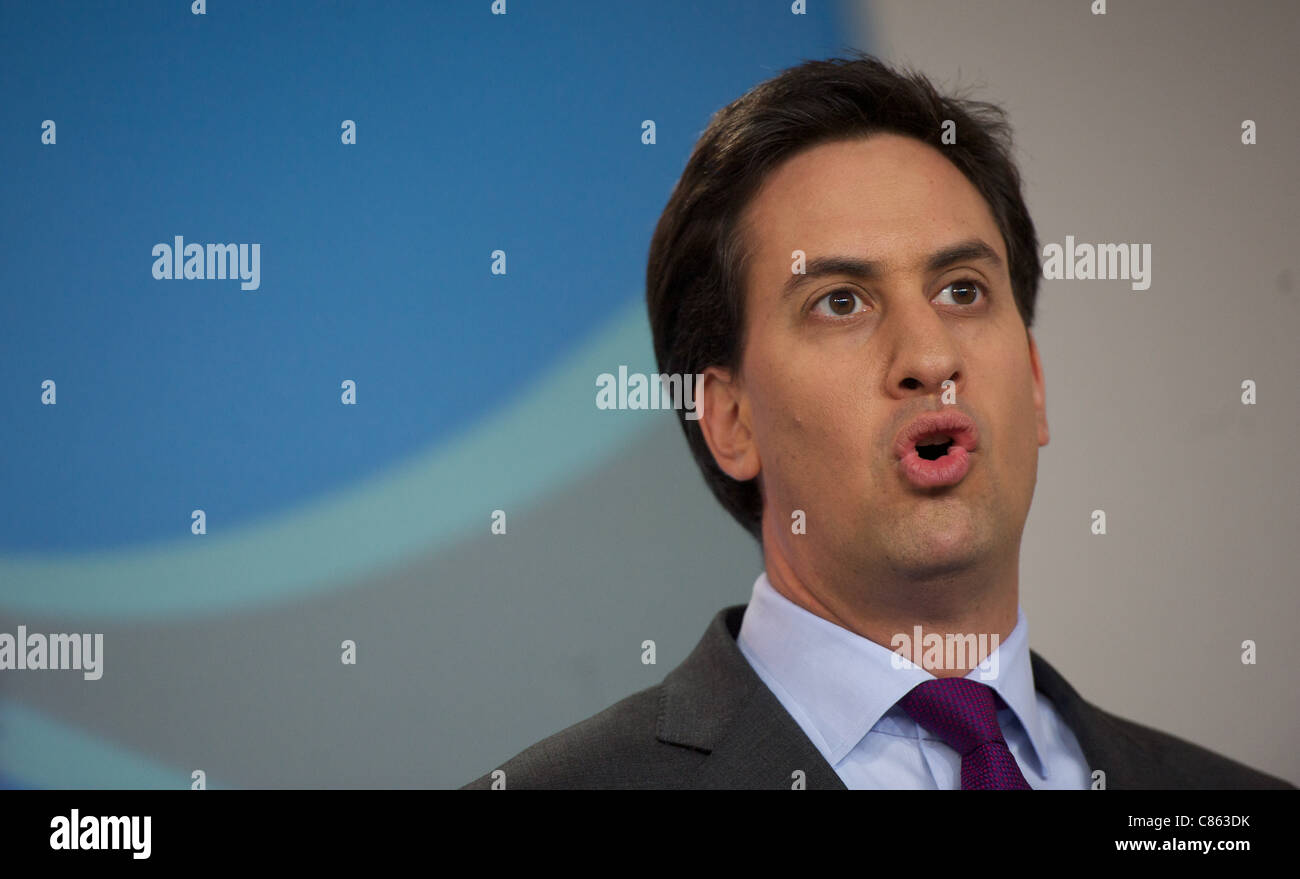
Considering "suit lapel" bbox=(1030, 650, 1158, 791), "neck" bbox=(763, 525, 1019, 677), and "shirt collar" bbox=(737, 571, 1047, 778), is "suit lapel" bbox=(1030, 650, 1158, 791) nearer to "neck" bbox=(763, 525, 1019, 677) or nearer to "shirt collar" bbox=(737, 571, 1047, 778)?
"shirt collar" bbox=(737, 571, 1047, 778)

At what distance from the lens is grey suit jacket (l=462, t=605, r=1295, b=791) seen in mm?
2123

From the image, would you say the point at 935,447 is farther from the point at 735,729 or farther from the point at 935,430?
the point at 735,729

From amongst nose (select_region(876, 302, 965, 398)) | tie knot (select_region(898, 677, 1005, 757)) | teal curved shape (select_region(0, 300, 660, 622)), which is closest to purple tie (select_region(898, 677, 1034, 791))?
tie knot (select_region(898, 677, 1005, 757))

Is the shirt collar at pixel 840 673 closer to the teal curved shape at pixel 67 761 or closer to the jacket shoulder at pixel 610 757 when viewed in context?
the jacket shoulder at pixel 610 757

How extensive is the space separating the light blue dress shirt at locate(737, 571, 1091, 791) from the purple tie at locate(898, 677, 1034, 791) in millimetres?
22

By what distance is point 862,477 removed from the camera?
2.18m

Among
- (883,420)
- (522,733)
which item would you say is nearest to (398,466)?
(522,733)

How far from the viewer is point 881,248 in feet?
7.31

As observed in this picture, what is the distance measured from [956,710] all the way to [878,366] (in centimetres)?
58

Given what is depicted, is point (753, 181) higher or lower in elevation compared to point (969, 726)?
higher

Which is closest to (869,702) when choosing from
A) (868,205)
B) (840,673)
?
(840,673)

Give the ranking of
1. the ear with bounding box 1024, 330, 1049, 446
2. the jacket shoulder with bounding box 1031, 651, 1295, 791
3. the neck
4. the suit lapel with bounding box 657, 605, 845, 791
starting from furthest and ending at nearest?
the ear with bounding box 1024, 330, 1049, 446 < the jacket shoulder with bounding box 1031, 651, 1295, 791 < the neck < the suit lapel with bounding box 657, 605, 845, 791
